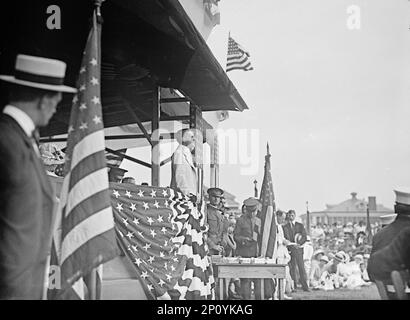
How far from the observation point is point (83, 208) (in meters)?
3.32

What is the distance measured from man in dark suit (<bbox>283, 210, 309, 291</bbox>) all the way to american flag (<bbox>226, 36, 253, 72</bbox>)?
3.81 ft

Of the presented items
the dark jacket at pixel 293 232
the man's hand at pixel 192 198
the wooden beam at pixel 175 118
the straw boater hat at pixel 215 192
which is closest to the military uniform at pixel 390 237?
the dark jacket at pixel 293 232

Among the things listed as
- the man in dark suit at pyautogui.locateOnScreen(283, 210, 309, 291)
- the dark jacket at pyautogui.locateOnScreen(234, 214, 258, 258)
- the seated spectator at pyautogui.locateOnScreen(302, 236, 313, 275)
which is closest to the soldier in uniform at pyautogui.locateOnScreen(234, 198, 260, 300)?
the dark jacket at pyautogui.locateOnScreen(234, 214, 258, 258)

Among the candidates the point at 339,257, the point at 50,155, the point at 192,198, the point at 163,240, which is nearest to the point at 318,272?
the point at 339,257

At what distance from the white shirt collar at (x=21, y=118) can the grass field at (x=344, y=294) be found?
6.92 ft

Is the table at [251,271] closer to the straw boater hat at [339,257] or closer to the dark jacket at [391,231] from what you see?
the straw boater hat at [339,257]

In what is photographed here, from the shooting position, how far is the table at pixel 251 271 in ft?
13.4

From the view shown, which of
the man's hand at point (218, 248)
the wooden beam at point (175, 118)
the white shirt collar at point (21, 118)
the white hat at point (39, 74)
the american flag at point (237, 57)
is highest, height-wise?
the american flag at point (237, 57)

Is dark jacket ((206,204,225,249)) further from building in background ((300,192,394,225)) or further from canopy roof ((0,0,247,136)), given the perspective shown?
canopy roof ((0,0,247,136))

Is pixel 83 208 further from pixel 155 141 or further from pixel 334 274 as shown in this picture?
pixel 334 274
